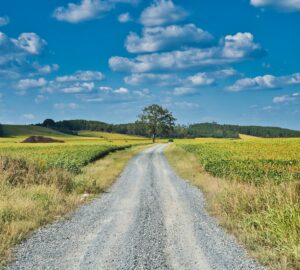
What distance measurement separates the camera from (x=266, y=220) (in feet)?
36.6

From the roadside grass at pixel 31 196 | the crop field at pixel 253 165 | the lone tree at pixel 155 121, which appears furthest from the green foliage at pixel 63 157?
the lone tree at pixel 155 121

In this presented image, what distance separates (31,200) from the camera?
51.8ft

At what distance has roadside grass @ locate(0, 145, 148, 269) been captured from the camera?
11.9 m

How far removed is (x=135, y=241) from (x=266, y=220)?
3.37 metres

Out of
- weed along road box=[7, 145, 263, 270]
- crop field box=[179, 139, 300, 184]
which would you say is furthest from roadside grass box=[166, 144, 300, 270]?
crop field box=[179, 139, 300, 184]

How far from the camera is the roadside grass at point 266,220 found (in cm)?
930

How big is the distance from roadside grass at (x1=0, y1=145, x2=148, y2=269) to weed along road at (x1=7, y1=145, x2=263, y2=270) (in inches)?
17.0

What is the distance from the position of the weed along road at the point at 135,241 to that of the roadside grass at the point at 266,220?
0.38 metres

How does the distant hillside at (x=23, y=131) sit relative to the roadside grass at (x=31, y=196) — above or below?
above

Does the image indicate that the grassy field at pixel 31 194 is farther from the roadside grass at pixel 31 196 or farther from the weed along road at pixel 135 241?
the weed along road at pixel 135 241

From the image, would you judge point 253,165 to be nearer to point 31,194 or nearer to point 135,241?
point 31,194

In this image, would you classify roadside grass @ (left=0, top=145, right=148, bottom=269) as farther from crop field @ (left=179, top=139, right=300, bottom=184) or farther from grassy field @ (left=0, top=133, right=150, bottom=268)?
crop field @ (left=179, top=139, right=300, bottom=184)

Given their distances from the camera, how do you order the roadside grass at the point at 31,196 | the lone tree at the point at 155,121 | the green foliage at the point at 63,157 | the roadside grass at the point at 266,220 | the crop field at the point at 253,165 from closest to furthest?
the roadside grass at the point at 266,220, the roadside grass at the point at 31,196, the crop field at the point at 253,165, the green foliage at the point at 63,157, the lone tree at the point at 155,121

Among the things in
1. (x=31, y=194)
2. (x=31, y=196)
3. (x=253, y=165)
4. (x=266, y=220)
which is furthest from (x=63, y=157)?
(x=266, y=220)
